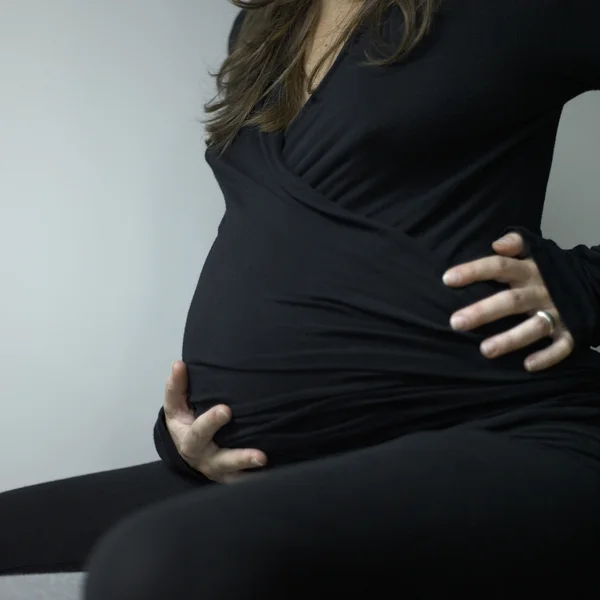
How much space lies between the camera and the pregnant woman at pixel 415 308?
1.78ft

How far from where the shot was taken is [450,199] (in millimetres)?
732

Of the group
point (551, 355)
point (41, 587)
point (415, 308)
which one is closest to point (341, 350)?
point (415, 308)

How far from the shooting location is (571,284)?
70cm

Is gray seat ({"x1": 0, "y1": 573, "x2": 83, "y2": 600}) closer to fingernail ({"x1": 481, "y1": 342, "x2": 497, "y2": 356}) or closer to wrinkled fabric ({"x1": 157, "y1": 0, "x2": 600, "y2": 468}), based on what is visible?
wrinkled fabric ({"x1": 157, "y1": 0, "x2": 600, "y2": 468})

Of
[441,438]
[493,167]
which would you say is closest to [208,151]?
[493,167]

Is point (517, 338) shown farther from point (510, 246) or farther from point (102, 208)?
point (102, 208)

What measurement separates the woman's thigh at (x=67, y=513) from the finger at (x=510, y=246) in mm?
456

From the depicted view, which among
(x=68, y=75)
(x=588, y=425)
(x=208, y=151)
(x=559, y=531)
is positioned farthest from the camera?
(x=68, y=75)

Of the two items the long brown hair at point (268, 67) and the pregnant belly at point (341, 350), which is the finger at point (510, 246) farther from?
the long brown hair at point (268, 67)

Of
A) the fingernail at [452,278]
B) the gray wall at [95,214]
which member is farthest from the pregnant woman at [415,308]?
the gray wall at [95,214]

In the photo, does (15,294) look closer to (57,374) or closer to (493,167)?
(57,374)

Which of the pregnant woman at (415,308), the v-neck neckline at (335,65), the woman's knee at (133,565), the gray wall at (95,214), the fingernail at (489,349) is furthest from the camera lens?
the gray wall at (95,214)

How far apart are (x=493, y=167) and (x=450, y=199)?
0.06 meters

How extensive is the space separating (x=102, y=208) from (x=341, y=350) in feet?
2.06
